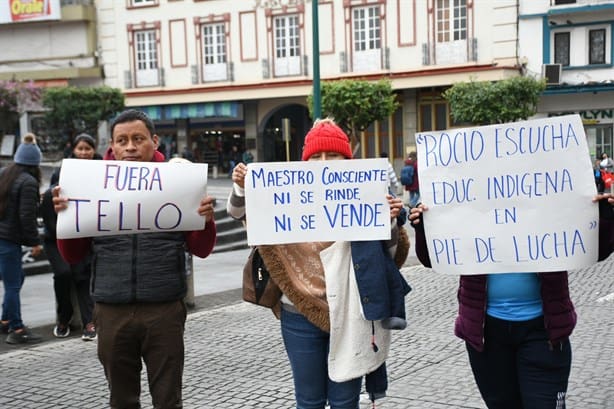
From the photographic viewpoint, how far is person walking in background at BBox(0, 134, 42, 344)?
7.18m

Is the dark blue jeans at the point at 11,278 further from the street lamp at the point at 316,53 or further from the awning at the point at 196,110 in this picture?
the awning at the point at 196,110

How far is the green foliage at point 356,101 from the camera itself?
2697 centimetres

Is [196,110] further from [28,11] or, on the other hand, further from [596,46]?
[596,46]

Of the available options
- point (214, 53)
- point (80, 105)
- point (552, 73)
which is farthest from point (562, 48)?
point (80, 105)

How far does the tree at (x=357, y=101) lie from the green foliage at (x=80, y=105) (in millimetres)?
10143

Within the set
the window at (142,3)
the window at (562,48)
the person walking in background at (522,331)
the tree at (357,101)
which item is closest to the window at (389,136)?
the tree at (357,101)

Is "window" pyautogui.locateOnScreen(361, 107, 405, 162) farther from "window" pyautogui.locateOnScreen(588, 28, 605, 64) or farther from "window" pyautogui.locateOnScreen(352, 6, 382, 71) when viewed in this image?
"window" pyautogui.locateOnScreen(588, 28, 605, 64)

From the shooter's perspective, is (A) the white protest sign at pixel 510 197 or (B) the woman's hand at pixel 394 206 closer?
(A) the white protest sign at pixel 510 197

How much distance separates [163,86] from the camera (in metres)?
34.8

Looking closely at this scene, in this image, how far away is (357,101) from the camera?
26828 mm

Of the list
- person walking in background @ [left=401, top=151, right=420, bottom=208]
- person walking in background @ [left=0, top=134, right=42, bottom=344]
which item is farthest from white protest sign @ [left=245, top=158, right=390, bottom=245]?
person walking in background @ [left=401, top=151, right=420, bottom=208]

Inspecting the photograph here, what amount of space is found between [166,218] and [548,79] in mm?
27125

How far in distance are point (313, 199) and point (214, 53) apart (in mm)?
31419

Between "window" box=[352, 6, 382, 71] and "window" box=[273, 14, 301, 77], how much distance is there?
8.53 ft
